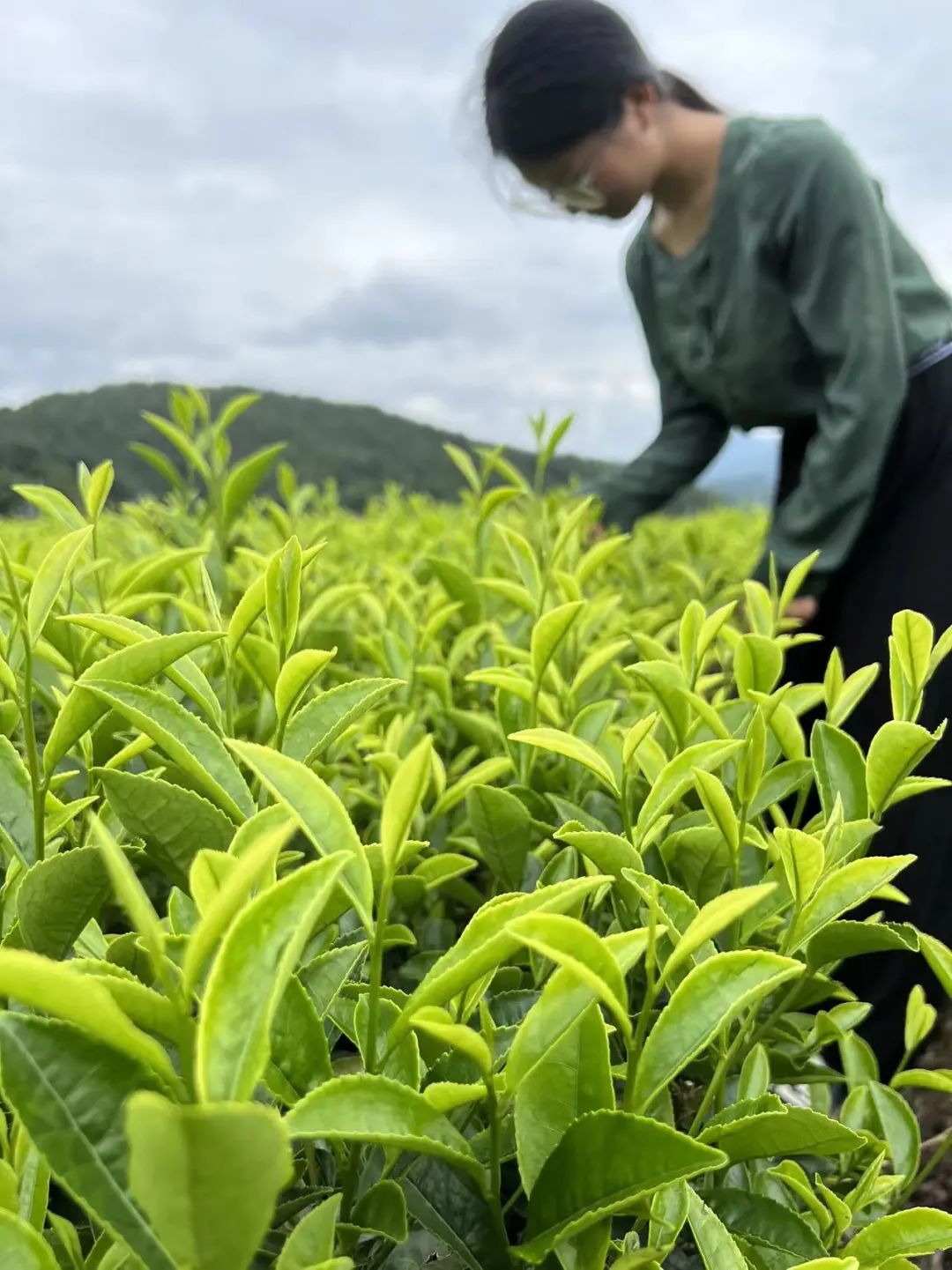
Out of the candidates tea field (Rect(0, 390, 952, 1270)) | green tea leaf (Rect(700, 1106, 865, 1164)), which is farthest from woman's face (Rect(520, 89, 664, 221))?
green tea leaf (Rect(700, 1106, 865, 1164))

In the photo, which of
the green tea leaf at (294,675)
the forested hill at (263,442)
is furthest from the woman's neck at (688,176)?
the green tea leaf at (294,675)

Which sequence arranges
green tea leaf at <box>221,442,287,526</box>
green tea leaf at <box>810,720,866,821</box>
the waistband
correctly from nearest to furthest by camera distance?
1. green tea leaf at <box>810,720,866,821</box>
2. green tea leaf at <box>221,442,287,526</box>
3. the waistband

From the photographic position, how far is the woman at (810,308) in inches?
75.0

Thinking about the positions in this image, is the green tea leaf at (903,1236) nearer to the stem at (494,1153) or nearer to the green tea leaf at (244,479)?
the stem at (494,1153)

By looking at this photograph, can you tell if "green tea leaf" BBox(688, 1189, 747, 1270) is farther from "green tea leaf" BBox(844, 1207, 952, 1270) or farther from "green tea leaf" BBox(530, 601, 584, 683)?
"green tea leaf" BBox(530, 601, 584, 683)

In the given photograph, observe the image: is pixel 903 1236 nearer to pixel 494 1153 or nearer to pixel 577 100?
pixel 494 1153

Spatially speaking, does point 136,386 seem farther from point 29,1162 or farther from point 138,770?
point 29,1162

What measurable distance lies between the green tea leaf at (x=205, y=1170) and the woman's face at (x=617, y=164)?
2.23 m

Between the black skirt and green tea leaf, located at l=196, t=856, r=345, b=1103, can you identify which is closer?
green tea leaf, located at l=196, t=856, r=345, b=1103

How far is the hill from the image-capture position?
7.55ft

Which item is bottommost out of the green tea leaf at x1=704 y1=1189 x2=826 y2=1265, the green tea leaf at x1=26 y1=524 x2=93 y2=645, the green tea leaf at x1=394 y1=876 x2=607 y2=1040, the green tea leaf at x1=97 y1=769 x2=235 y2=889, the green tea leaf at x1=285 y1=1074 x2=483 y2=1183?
the green tea leaf at x1=704 y1=1189 x2=826 y2=1265

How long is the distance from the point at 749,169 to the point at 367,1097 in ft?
6.67

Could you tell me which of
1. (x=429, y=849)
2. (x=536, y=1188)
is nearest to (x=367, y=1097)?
(x=536, y=1188)

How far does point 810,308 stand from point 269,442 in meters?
3.52
